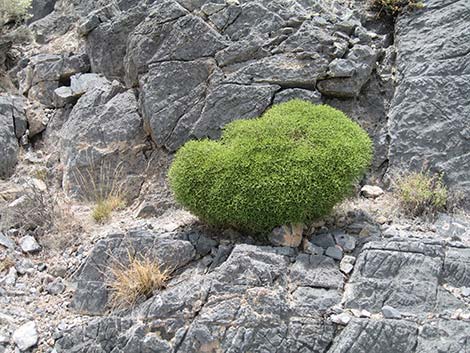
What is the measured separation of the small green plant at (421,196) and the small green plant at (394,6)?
9.99 feet

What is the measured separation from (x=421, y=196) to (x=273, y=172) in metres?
1.92

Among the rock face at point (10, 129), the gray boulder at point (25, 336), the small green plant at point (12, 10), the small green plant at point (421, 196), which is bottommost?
the small green plant at point (421, 196)

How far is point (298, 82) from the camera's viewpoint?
830cm

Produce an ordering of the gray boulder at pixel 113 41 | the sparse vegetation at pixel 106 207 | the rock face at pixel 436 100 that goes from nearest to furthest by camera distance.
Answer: the rock face at pixel 436 100, the sparse vegetation at pixel 106 207, the gray boulder at pixel 113 41

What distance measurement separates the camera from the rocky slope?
5.68 m

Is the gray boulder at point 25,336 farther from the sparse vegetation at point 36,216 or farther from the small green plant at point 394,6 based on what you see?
the small green plant at point 394,6

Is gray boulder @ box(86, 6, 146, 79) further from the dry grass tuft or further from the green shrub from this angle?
the dry grass tuft

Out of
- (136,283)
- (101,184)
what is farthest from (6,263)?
(136,283)

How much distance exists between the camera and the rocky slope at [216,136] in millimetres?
5680

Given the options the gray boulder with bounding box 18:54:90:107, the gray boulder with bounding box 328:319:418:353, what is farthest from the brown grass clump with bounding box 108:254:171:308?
the gray boulder with bounding box 18:54:90:107

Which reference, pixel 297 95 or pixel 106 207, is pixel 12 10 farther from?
pixel 297 95

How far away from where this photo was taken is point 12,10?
38.4 feet

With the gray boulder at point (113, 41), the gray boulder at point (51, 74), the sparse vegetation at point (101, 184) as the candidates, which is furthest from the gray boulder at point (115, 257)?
the gray boulder at point (51, 74)

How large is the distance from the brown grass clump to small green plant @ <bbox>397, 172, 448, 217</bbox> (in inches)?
121
